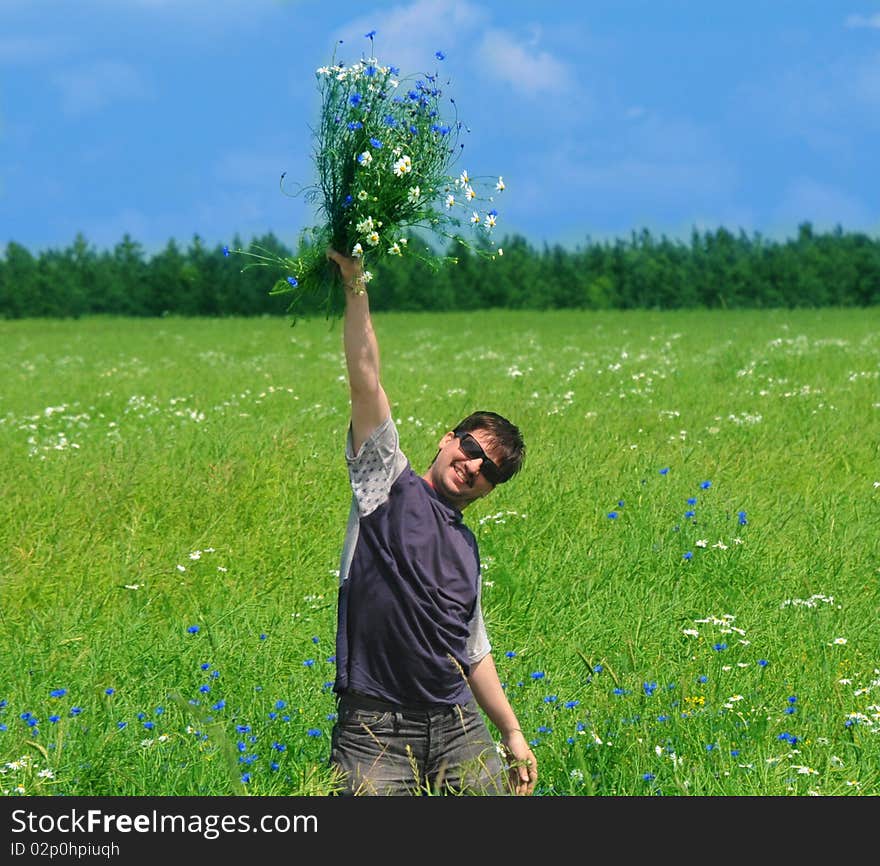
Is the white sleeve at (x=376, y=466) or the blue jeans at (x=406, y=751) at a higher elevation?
the white sleeve at (x=376, y=466)

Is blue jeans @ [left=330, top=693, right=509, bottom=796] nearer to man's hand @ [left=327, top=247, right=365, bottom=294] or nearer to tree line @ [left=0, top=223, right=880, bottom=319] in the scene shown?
man's hand @ [left=327, top=247, right=365, bottom=294]

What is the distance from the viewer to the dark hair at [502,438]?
419 centimetres

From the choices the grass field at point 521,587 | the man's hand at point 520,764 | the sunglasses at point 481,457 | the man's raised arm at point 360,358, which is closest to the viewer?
the man's raised arm at point 360,358

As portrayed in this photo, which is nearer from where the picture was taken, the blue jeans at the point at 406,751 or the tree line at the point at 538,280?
the blue jeans at the point at 406,751

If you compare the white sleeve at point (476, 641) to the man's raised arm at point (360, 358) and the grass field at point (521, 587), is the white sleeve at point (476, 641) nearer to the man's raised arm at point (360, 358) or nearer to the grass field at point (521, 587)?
the grass field at point (521, 587)

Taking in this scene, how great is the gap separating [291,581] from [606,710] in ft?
10.5

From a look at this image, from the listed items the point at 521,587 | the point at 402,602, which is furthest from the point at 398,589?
the point at 521,587

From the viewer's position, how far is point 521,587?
7.74 m

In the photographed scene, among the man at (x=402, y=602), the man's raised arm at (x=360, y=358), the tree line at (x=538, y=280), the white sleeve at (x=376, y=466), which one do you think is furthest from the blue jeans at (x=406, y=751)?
the tree line at (x=538, y=280)

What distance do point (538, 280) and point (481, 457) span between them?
58.8m

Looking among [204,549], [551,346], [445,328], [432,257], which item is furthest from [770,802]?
[445,328]

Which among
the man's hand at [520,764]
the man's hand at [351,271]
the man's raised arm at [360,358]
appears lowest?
the man's hand at [520,764]

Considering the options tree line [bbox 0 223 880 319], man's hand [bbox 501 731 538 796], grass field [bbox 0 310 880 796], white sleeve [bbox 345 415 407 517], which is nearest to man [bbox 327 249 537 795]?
white sleeve [bbox 345 415 407 517]

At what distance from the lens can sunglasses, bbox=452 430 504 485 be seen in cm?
417
